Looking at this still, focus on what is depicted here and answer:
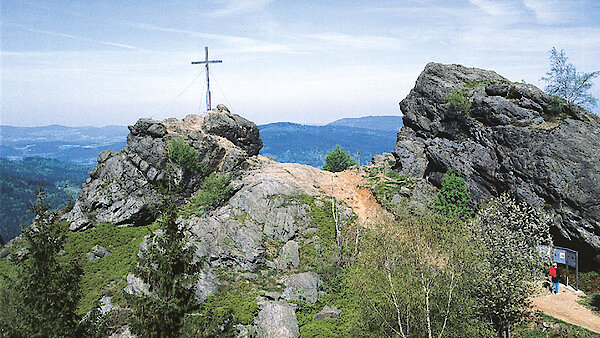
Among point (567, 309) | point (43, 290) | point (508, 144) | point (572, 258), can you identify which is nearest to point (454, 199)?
point (508, 144)

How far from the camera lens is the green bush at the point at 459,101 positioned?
53.0 m

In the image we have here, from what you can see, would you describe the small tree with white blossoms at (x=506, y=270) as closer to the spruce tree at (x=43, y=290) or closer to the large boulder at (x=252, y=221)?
the large boulder at (x=252, y=221)

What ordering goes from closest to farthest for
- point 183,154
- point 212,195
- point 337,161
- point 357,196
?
point 212,195 < point 357,196 < point 183,154 < point 337,161

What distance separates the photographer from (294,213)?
46.4 m

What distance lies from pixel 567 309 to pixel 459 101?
1202 inches

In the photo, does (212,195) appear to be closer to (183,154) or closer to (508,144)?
(183,154)

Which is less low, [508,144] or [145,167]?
[508,144]

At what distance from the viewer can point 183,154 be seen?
55.8 m

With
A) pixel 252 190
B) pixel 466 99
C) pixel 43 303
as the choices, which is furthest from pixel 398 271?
pixel 466 99

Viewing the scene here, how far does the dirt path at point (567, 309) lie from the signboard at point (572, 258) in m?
2.82

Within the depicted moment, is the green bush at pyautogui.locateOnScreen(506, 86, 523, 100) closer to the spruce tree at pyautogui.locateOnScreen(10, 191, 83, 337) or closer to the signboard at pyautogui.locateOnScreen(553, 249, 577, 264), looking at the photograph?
the signboard at pyautogui.locateOnScreen(553, 249, 577, 264)

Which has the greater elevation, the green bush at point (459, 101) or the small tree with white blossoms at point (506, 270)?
the green bush at point (459, 101)

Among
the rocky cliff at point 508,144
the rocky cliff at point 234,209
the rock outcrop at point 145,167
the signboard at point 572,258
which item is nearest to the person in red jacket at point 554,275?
the signboard at point 572,258

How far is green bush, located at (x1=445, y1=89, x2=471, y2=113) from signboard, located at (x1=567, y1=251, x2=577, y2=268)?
2414 centimetres
